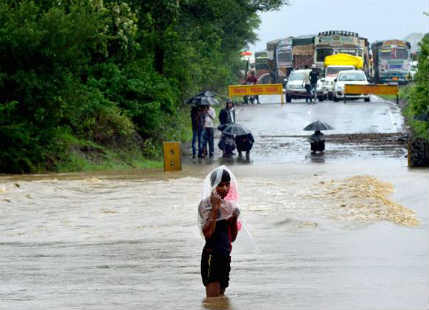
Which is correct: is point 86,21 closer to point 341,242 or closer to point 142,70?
point 142,70

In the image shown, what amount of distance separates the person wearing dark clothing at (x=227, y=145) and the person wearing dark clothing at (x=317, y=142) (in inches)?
104

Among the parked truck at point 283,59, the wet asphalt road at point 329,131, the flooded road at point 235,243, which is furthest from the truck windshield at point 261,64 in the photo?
the flooded road at point 235,243

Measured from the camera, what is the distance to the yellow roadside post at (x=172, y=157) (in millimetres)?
29031

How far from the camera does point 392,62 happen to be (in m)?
78.3

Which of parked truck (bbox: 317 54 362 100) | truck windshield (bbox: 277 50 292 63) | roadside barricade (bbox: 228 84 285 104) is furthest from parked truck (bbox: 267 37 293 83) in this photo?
roadside barricade (bbox: 228 84 285 104)

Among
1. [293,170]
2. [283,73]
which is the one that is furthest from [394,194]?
[283,73]

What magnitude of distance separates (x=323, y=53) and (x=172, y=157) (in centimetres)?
4453

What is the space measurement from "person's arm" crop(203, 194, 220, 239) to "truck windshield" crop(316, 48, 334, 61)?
61.9 metres

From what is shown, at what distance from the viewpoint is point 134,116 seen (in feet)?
117

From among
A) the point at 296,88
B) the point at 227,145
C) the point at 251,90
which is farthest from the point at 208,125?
the point at 296,88

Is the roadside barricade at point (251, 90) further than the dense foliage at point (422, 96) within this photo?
Yes

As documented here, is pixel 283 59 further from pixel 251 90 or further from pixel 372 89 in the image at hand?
pixel 372 89

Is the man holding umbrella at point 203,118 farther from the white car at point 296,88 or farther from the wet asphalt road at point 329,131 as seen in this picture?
the white car at point 296,88

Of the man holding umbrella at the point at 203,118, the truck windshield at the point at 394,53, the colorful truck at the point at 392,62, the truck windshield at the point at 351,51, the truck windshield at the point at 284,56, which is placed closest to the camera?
the man holding umbrella at the point at 203,118
